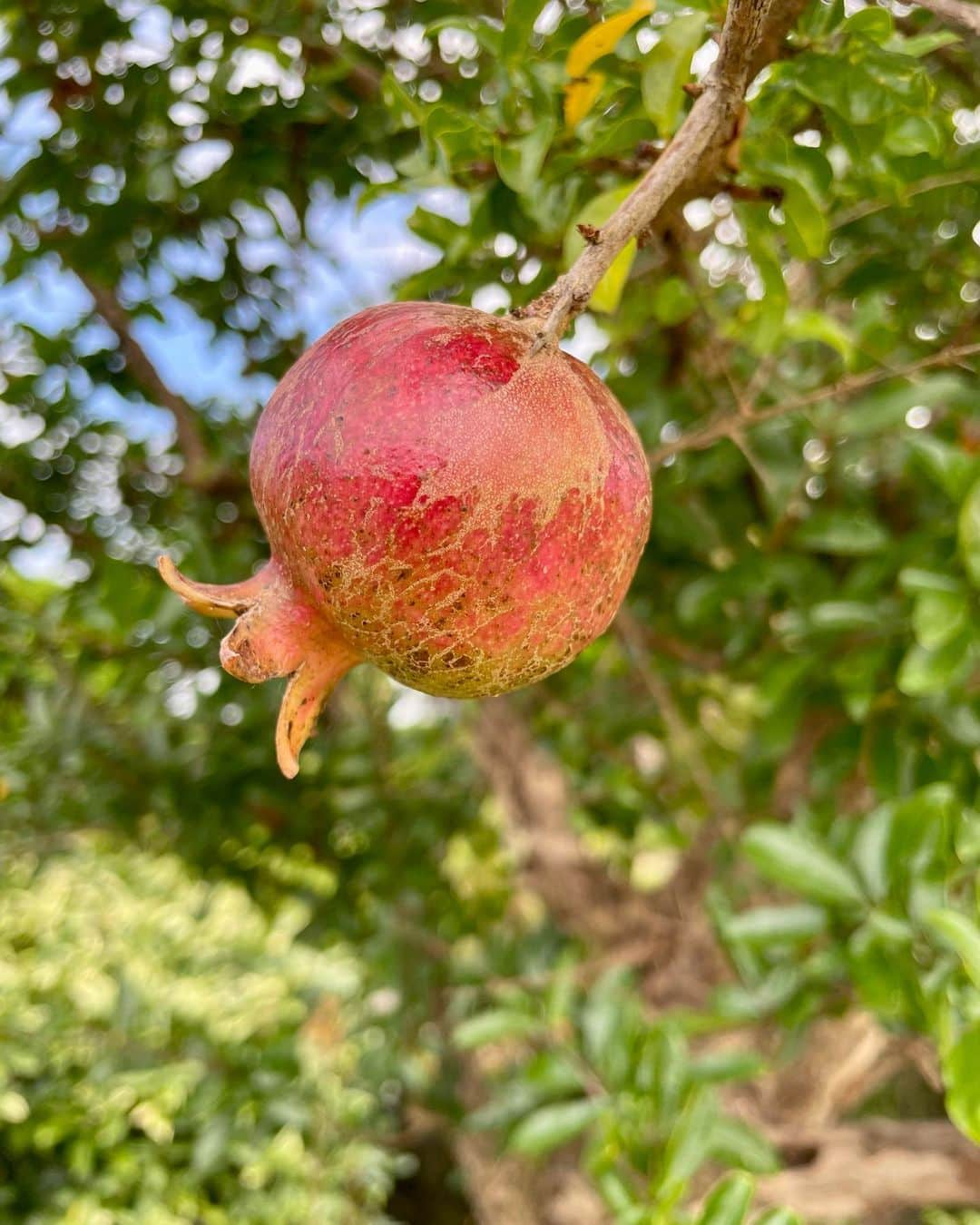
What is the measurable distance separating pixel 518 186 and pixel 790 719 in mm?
718

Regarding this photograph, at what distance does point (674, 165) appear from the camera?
1.21 feet

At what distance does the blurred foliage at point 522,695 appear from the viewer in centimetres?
63

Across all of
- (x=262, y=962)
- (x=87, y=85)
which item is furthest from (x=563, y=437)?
(x=262, y=962)

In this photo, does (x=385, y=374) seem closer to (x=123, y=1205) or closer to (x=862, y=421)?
(x=862, y=421)

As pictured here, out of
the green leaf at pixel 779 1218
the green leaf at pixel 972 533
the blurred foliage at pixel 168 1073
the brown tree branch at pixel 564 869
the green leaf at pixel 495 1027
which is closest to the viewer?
the green leaf at pixel 779 1218

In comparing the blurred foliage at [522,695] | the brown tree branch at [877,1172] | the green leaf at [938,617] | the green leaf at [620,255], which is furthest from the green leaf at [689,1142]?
the green leaf at [620,255]

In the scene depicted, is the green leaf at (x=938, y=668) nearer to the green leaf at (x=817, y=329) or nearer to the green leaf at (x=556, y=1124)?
the green leaf at (x=817, y=329)

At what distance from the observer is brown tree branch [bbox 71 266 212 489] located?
118 cm

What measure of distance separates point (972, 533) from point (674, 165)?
1.73 ft

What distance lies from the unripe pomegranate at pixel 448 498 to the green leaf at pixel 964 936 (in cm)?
31

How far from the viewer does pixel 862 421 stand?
0.91m

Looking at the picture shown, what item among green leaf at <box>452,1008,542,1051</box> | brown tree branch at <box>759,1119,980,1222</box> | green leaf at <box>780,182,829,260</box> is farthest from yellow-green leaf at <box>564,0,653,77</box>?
brown tree branch at <box>759,1119,980,1222</box>

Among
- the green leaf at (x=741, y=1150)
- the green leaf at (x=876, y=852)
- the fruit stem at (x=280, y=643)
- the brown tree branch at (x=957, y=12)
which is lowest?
the green leaf at (x=741, y=1150)

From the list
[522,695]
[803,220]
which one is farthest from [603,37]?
[522,695]
